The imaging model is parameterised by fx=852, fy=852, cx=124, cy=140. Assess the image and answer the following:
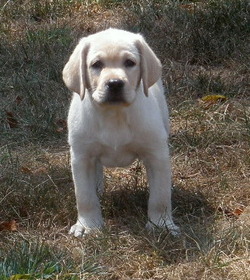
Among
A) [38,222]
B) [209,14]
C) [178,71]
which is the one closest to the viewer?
[38,222]

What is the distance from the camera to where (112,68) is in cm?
470

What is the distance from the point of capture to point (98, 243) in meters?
4.68

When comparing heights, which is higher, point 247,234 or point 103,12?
point 247,234

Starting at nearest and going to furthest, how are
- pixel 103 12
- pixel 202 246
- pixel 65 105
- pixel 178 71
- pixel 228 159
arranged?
pixel 202 246, pixel 228 159, pixel 65 105, pixel 178 71, pixel 103 12

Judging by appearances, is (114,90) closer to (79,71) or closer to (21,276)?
(79,71)

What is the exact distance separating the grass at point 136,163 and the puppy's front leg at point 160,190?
0.11m

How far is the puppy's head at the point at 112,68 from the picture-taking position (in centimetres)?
464

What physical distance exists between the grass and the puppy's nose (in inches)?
32.2

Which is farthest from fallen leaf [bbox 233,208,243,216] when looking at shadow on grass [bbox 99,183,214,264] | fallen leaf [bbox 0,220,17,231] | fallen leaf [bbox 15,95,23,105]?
fallen leaf [bbox 15,95,23,105]

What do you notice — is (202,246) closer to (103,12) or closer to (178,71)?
(178,71)

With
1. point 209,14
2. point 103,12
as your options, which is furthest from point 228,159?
point 103,12

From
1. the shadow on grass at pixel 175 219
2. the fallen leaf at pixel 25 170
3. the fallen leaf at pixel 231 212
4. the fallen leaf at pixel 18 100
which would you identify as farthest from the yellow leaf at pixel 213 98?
the fallen leaf at pixel 231 212

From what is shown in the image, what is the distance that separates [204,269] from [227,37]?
423 cm

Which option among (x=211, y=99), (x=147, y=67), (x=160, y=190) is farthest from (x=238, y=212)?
(x=211, y=99)
